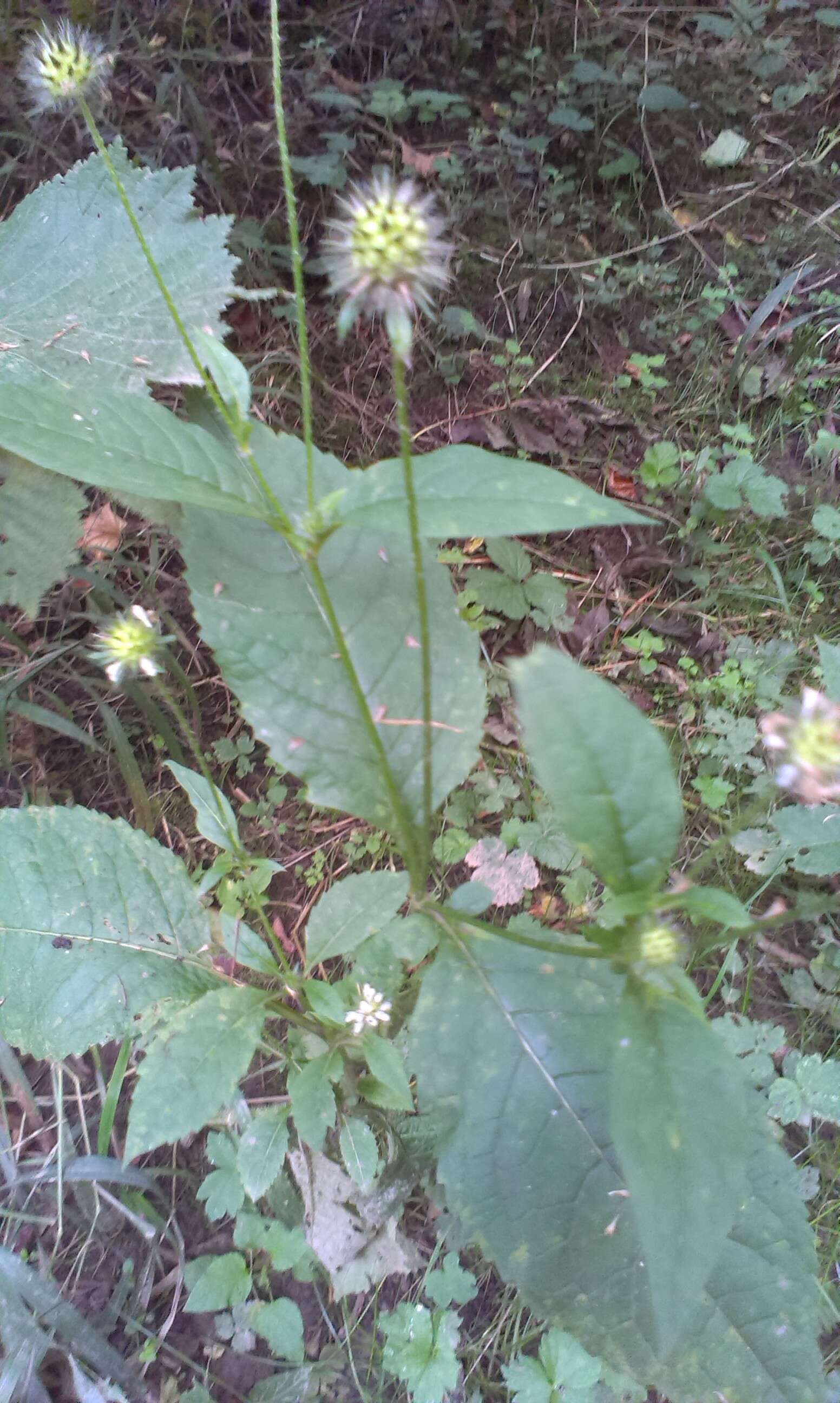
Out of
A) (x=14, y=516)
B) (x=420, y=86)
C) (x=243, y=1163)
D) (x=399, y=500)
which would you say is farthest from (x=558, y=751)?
(x=420, y=86)

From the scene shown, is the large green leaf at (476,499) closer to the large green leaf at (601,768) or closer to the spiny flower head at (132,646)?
the large green leaf at (601,768)

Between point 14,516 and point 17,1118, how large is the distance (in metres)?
1.44

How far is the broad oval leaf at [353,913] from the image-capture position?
1.57m

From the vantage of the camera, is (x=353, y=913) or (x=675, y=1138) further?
(x=353, y=913)

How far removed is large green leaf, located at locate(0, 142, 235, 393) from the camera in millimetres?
1830

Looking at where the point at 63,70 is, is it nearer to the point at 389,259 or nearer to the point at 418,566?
the point at 389,259

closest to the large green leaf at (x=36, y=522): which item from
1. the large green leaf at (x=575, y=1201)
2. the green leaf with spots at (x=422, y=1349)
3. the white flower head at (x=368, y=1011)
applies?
the white flower head at (x=368, y=1011)

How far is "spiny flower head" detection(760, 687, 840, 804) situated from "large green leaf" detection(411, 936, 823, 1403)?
20.4 inches

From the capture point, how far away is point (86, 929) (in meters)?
1.61

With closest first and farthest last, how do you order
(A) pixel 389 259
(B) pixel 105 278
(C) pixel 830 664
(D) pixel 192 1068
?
(A) pixel 389 259, (D) pixel 192 1068, (C) pixel 830 664, (B) pixel 105 278

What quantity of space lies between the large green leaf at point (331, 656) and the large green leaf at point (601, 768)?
1.36 ft

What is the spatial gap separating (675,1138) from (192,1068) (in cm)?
75

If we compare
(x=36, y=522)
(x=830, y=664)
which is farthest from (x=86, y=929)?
(x=830, y=664)

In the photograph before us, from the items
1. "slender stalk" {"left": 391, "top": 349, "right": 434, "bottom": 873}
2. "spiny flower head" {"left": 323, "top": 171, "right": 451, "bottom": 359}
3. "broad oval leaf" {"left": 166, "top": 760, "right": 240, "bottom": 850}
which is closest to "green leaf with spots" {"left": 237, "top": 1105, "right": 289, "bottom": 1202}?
"broad oval leaf" {"left": 166, "top": 760, "right": 240, "bottom": 850}
